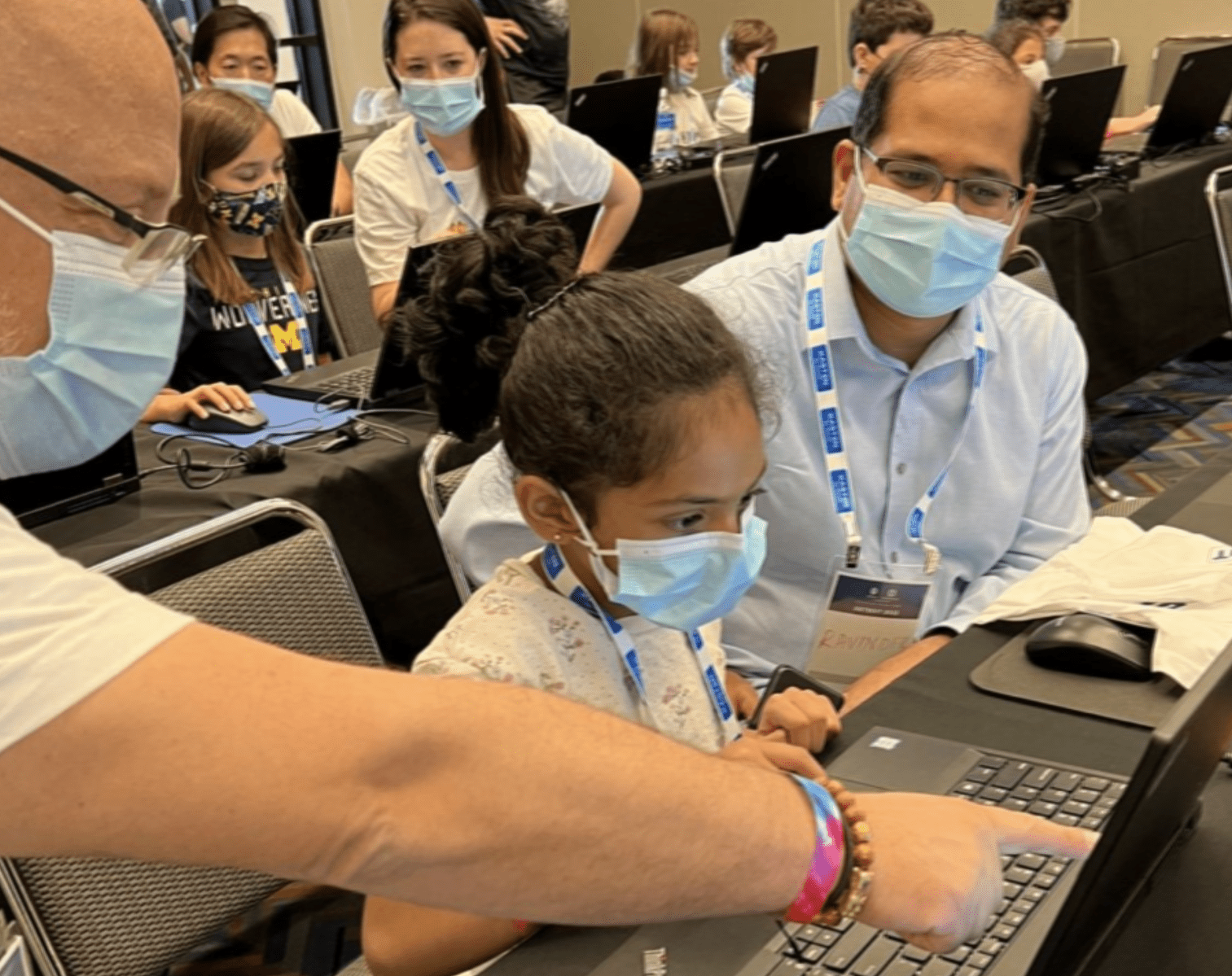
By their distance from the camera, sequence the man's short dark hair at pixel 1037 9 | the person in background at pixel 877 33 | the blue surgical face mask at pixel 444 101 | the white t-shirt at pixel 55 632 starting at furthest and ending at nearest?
the man's short dark hair at pixel 1037 9 < the person in background at pixel 877 33 < the blue surgical face mask at pixel 444 101 < the white t-shirt at pixel 55 632

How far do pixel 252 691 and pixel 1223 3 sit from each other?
768 cm

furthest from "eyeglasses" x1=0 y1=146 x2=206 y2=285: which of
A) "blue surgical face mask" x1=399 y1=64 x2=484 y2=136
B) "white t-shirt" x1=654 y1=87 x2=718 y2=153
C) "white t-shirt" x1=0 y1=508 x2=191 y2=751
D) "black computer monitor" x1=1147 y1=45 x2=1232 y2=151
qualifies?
"white t-shirt" x1=654 y1=87 x2=718 y2=153

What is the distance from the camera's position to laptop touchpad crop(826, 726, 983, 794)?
1093mm

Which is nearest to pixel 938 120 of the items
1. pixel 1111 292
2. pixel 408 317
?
pixel 408 317

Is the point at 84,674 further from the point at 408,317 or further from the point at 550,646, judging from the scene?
the point at 408,317

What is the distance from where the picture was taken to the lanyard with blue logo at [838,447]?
167 centimetres

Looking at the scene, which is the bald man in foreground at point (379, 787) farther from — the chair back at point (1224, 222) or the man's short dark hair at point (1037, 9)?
the man's short dark hair at point (1037, 9)

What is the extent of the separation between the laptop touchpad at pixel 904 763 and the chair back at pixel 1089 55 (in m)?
6.69

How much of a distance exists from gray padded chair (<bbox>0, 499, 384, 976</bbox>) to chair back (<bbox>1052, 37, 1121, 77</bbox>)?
21.6 ft

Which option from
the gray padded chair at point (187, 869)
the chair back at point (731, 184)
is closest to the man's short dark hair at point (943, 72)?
the gray padded chair at point (187, 869)

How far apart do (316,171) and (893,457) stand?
10.8 ft

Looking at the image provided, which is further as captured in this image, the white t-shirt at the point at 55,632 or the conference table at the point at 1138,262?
the conference table at the point at 1138,262

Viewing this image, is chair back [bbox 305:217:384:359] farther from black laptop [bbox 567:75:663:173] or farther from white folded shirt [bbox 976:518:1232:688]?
white folded shirt [bbox 976:518:1232:688]

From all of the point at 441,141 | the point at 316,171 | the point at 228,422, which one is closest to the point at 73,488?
the point at 228,422
